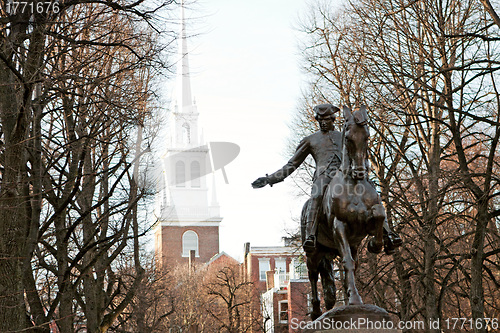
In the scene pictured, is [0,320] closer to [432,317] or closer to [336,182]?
[336,182]

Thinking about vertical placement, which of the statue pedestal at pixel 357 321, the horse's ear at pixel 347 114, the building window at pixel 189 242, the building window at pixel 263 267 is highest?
the building window at pixel 189 242

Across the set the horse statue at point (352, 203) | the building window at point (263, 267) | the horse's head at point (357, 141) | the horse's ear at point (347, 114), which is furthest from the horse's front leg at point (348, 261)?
the building window at point (263, 267)

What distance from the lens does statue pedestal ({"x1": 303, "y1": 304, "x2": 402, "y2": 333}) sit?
31.0ft

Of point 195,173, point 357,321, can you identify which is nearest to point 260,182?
point 357,321

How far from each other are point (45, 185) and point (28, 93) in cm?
621

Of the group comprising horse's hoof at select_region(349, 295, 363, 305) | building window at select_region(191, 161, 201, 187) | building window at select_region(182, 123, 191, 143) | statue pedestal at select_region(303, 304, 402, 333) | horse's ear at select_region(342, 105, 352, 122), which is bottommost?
statue pedestal at select_region(303, 304, 402, 333)

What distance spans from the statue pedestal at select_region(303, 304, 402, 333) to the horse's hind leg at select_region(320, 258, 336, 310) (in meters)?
2.10

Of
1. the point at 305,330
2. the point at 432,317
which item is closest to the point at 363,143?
the point at 305,330

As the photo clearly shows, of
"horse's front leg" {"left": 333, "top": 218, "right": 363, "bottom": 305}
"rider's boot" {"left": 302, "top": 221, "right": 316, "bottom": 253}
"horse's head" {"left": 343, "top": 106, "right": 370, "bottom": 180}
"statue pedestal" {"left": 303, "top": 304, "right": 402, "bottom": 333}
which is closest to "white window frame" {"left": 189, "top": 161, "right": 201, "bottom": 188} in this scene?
"rider's boot" {"left": 302, "top": 221, "right": 316, "bottom": 253}

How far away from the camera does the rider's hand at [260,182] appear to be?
Result: 11883 millimetres

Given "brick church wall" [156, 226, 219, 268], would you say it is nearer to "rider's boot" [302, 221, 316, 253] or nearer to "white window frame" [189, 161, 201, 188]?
"white window frame" [189, 161, 201, 188]

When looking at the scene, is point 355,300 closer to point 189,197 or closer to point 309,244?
point 309,244

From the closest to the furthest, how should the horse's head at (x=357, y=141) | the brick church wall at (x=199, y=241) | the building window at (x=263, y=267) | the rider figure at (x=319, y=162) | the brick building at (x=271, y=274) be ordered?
the horse's head at (x=357, y=141)
the rider figure at (x=319, y=162)
the brick building at (x=271, y=274)
the building window at (x=263, y=267)
the brick church wall at (x=199, y=241)

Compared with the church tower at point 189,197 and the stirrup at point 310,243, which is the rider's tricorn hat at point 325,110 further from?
the church tower at point 189,197
